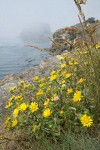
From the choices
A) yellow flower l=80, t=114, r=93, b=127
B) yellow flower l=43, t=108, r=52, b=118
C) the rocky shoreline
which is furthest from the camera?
the rocky shoreline

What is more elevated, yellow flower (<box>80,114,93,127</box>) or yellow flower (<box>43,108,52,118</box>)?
yellow flower (<box>43,108,52,118</box>)

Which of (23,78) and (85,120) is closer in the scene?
(85,120)

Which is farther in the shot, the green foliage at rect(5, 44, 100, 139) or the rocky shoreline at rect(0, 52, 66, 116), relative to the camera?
the rocky shoreline at rect(0, 52, 66, 116)

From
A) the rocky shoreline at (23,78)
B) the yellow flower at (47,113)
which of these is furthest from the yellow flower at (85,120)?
Result: the rocky shoreline at (23,78)

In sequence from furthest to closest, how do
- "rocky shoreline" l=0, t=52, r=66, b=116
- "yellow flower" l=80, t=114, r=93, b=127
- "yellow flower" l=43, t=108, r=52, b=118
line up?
"rocky shoreline" l=0, t=52, r=66, b=116 < "yellow flower" l=43, t=108, r=52, b=118 < "yellow flower" l=80, t=114, r=93, b=127

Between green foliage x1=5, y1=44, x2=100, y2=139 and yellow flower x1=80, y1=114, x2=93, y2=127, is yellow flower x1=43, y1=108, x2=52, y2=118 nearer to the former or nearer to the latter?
green foliage x1=5, y1=44, x2=100, y2=139

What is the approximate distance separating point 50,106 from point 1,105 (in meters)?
2.68

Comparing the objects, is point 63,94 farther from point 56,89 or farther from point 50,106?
point 50,106

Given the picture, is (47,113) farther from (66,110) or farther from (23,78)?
(23,78)

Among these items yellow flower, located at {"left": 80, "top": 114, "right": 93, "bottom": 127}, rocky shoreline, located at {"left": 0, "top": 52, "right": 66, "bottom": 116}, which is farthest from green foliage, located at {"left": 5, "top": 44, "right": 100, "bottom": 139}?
rocky shoreline, located at {"left": 0, "top": 52, "right": 66, "bottom": 116}

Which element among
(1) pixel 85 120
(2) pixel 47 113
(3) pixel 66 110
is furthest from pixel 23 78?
(1) pixel 85 120

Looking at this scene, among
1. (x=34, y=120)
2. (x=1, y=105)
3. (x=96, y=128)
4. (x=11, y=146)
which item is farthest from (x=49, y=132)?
(x=1, y=105)

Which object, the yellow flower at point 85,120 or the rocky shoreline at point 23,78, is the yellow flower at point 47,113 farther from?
the rocky shoreline at point 23,78

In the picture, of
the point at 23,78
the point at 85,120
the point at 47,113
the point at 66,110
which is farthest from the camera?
the point at 23,78
